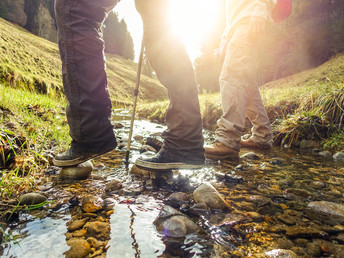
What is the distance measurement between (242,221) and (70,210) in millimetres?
1110

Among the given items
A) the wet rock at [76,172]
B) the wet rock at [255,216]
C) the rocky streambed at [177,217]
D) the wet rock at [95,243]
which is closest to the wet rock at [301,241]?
the rocky streambed at [177,217]

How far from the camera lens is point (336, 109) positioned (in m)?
3.66

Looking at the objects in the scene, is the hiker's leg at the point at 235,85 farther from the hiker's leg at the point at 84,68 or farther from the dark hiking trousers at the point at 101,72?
the hiker's leg at the point at 84,68

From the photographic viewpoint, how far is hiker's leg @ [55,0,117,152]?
1.59m

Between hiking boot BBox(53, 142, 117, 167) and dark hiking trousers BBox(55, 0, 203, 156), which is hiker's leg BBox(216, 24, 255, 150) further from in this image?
hiking boot BBox(53, 142, 117, 167)

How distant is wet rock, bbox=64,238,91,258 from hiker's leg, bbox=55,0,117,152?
93 cm

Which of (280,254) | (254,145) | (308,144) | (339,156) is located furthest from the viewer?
(254,145)

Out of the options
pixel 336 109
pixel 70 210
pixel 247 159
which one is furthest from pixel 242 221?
pixel 336 109

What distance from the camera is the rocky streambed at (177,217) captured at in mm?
1029

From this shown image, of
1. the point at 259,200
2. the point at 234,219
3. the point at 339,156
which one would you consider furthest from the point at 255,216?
the point at 339,156

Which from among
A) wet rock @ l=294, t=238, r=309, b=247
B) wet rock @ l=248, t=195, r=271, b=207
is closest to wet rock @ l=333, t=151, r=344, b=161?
wet rock @ l=248, t=195, r=271, b=207

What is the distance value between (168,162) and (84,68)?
3.61 feet

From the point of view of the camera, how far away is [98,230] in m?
1.17

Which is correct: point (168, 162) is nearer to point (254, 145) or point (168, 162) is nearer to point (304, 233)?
point (304, 233)
